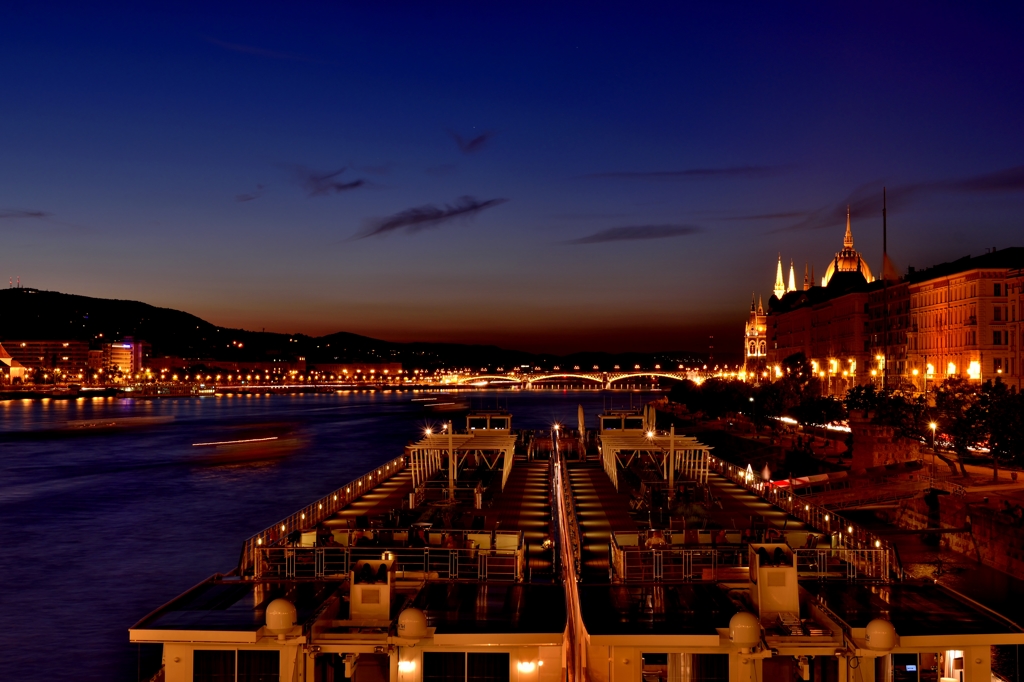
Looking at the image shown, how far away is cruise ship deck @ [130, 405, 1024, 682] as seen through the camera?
35.2 feet

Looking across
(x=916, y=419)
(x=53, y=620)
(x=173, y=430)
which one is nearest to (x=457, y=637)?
(x=53, y=620)

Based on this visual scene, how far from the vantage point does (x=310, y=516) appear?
2266 centimetres

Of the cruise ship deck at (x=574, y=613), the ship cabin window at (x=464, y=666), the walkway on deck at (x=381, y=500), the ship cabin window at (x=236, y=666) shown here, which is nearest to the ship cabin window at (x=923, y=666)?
the cruise ship deck at (x=574, y=613)

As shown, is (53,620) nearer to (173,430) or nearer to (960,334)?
(960,334)

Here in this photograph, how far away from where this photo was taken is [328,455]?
80.7 metres

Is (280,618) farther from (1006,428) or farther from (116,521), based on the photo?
(116,521)

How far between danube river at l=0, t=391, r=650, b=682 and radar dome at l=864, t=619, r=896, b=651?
32.9ft

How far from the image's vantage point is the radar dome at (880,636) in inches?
401

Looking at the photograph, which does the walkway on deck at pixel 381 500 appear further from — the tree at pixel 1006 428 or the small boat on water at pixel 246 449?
the small boat on water at pixel 246 449

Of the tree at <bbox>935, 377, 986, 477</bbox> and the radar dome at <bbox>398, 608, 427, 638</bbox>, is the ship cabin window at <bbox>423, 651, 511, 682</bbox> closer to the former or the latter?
the radar dome at <bbox>398, 608, 427, 638</bbox>

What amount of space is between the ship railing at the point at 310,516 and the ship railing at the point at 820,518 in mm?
9676

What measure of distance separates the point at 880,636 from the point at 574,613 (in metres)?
5.90

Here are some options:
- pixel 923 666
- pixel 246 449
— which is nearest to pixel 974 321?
pixel 246 449

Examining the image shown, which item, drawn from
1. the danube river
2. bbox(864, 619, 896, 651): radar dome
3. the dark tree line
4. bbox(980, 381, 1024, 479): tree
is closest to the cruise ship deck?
bbox(864, 619, 896, 651): radar dome
